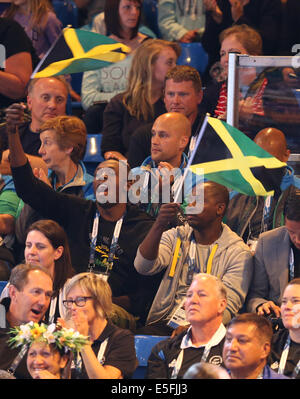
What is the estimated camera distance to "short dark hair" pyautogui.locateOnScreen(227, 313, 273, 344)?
4934 mm

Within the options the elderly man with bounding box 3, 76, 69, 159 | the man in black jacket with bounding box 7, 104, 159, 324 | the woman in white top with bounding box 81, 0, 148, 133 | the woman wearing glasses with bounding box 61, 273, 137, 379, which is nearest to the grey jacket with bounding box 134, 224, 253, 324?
the man in black jacket with bounding box 7, 104, 159, 324

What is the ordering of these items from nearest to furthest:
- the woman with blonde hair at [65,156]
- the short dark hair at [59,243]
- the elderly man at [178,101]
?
the short dark hair at [59,243], the woman with blonde hair at [65,156], the elderly man at [178,101]

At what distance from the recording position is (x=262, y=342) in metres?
4.93

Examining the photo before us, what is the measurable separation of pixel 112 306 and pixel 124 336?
1.10 ft

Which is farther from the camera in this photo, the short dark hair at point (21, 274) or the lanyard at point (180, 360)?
the short dark hair at point (21, 274)

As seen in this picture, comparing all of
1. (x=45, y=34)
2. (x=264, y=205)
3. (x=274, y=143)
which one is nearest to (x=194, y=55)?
(x=45, y=34)

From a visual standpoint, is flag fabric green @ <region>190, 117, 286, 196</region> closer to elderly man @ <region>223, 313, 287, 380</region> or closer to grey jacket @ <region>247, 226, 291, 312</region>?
grey jacket @ <region>247, 226, 291, 312</region>

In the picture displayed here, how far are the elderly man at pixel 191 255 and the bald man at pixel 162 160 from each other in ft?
1.09

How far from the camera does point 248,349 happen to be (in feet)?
16.1

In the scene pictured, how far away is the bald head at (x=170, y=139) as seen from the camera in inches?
240

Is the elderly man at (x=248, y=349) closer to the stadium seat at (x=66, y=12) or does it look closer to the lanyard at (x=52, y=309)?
the lanyard at (x=52, y=309)

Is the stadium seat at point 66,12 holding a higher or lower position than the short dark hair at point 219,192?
higher

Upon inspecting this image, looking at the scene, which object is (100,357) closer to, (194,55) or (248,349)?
(248,349)

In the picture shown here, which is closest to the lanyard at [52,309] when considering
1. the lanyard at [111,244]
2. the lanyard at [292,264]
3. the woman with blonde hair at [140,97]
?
the lanyard at [111,244]
